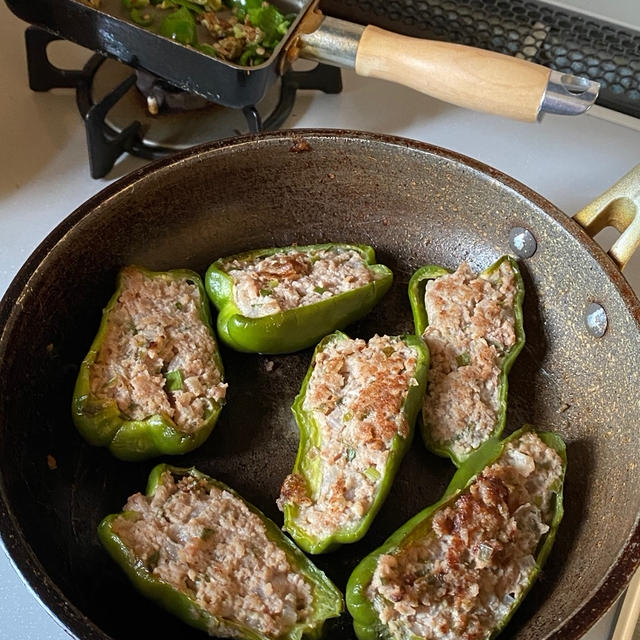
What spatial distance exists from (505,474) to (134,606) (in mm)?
699

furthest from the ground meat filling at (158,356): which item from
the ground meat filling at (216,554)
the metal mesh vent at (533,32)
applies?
the metal mesh vent at (533,32)

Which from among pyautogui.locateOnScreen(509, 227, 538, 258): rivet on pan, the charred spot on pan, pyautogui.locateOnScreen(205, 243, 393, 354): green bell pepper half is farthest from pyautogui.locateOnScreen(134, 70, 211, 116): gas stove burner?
pyautogui.locateOnScreen(509, 227, 538, 258): rivet on pan

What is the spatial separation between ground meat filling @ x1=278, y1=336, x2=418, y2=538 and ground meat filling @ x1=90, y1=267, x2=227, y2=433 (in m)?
0.21

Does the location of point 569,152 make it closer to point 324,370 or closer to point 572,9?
point 572,9

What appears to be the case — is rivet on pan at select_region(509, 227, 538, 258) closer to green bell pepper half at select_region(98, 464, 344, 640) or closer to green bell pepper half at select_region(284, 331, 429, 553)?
green bell pepper half at select_region(284, 331, 429, 553)

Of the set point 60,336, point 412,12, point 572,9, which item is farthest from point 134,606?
point 572,9

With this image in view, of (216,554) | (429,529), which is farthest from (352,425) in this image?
(216,554)

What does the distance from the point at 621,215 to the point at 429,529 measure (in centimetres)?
71

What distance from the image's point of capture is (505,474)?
1.38 meters

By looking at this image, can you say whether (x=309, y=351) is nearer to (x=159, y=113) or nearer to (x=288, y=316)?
(x=288, y=316)

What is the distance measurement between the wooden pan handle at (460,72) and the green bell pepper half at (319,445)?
49 centimetres

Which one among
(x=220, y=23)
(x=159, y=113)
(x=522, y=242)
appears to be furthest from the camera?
(x=159, y=113)

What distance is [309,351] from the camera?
65.1 inches

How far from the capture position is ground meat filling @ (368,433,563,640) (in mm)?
1248
